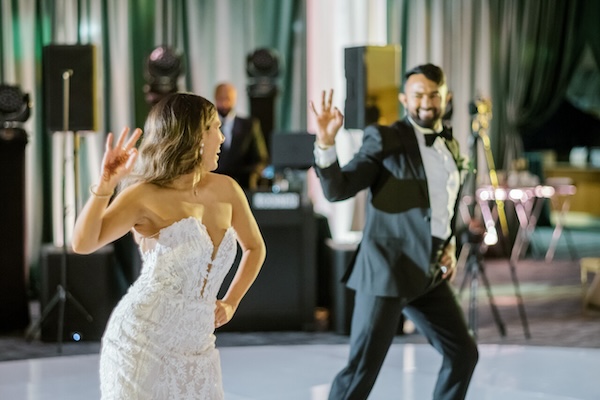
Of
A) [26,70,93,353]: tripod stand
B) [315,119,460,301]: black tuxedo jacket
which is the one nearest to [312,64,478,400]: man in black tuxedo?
[315,119,460,301]: black tuxedo jacket

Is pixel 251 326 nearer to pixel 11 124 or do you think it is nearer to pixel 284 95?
pixel 11 124

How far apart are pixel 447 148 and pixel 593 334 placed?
11.3ft

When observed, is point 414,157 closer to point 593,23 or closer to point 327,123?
point 327,123

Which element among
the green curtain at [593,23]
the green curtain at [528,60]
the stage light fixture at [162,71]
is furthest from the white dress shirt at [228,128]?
the green curtain at [593,23]

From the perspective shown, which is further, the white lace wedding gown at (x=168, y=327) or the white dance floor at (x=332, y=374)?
the white dance floor at (x=332, y=374)

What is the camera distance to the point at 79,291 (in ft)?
21.5

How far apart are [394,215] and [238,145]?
3.92 meters

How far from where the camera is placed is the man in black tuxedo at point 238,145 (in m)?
7.58

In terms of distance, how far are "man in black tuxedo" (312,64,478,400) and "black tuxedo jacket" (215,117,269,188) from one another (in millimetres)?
3751

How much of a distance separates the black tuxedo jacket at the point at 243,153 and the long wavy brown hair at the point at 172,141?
475cm

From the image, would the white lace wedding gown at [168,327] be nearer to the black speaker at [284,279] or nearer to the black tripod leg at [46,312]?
the black tripod leg at [46,312]

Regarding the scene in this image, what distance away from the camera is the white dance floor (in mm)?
5121

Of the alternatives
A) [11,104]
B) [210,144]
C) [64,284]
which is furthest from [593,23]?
[210,144]

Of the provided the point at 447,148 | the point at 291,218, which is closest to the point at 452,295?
the point at 447,148
